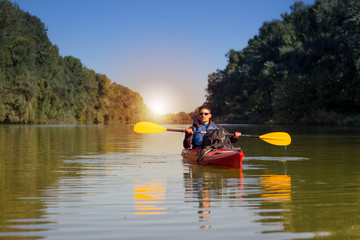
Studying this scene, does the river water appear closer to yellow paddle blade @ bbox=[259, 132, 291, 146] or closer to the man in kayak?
the man in kayak

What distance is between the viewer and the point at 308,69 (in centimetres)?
5741

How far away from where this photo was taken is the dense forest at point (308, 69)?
43.0m

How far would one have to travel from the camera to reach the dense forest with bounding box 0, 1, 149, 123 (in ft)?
176

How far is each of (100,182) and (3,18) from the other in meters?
49.0

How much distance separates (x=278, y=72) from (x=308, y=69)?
8.41m

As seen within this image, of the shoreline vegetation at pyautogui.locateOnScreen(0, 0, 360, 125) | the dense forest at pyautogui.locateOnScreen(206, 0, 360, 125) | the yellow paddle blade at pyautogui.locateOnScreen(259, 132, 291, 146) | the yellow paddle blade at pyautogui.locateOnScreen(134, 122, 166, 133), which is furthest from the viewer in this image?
the shoreline vegetation at pyautogui.locateOnScreen(0, 0, 360, 125)

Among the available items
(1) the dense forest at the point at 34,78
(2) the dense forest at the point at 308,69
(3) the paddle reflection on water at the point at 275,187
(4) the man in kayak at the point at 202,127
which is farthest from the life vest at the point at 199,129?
(1) the dense forest at the point at 34,78

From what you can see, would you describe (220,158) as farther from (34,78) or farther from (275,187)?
(34,78)

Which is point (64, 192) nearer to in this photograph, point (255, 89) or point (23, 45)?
point (23, 45)

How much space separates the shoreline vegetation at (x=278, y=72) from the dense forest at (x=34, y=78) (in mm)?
102

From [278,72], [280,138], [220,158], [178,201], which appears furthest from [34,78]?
[178,201]

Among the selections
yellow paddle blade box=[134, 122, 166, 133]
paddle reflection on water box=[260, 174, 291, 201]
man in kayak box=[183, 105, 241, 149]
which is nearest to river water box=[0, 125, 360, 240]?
paddle reflection on water box=[260, 174, 291, 201]

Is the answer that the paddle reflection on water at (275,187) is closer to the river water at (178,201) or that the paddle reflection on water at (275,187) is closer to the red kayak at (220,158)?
the river water at (178,201)

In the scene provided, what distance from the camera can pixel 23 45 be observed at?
57.4 m
